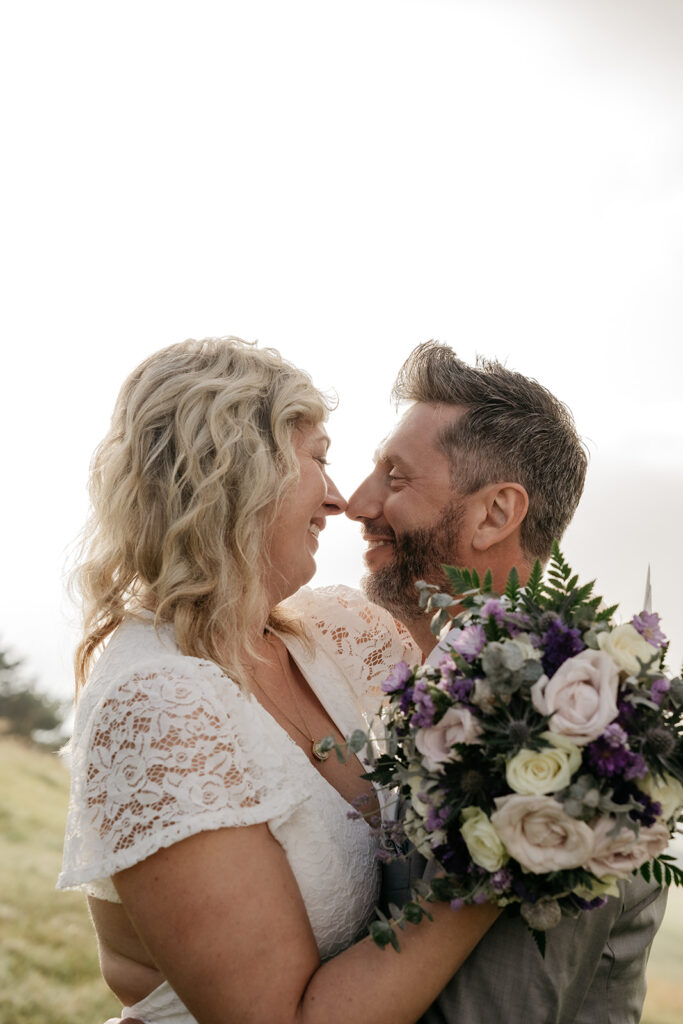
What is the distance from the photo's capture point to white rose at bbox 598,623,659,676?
2.09 meters

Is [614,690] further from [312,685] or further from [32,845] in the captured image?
[32,845]

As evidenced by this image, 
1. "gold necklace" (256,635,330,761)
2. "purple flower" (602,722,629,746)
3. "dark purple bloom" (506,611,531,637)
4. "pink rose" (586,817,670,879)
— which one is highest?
"dark purple bloom" (506,611,531,637)

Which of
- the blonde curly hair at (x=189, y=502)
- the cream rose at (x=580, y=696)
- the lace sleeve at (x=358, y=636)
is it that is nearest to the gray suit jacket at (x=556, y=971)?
the cream rose at (x=580, y=696)

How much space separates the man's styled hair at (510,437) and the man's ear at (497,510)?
2.2 inches

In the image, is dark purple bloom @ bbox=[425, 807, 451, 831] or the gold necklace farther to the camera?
the gold necklace

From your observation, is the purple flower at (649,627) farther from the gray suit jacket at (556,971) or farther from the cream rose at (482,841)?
the gray suit jacket at (556,971)

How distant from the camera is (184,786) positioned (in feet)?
7.61

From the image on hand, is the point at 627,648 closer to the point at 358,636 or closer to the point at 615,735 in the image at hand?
the point at 615,735

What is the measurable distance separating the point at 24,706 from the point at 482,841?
33.6ft

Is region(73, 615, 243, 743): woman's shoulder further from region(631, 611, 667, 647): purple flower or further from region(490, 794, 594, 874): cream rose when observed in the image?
region(631, 611, 667, 647): purple flower

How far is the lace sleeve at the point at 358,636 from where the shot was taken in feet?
12.3

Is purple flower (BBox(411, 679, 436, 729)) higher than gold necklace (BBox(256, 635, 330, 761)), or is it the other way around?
purple flower (BBox(411, 679, 436, 729))

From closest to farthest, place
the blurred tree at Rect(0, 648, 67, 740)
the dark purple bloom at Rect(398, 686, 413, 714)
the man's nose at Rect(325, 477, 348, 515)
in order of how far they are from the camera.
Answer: the dark purple bloom at Rect(398, 686, 413, 714), the man's nose at Rect(325, 477, 348, 515), the blurred tree at Rect(0, 648, 67, 740)

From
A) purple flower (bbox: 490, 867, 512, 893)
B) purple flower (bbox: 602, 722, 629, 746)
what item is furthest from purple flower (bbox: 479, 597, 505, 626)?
purple flower (bbox: 490, 867, 512, 893)
